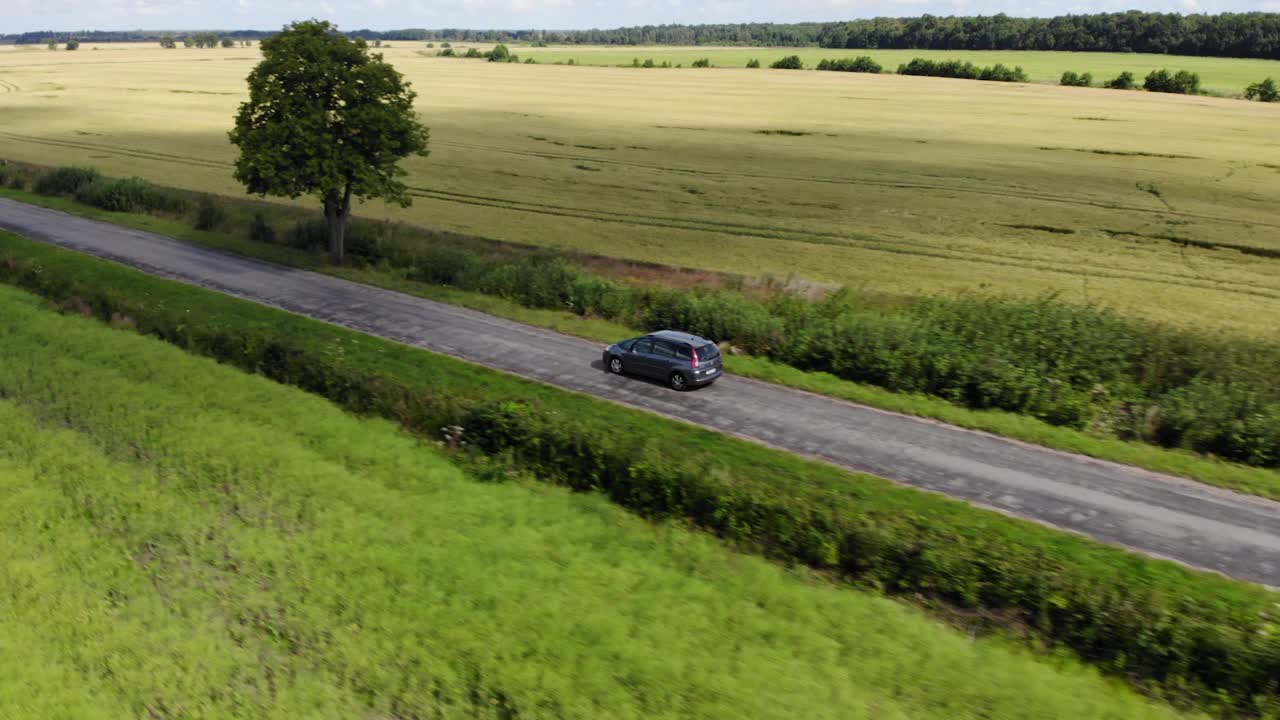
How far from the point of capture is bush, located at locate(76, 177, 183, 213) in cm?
5000

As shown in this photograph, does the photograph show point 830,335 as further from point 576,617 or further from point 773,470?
point 576,617

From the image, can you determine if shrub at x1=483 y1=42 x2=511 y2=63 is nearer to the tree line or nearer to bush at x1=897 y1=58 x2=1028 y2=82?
the tree line

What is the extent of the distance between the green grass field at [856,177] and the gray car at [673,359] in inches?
527

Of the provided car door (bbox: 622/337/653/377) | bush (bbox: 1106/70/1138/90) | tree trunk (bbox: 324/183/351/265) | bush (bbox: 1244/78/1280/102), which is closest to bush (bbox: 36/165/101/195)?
tree trunk (bbox: 324/183/351/265)

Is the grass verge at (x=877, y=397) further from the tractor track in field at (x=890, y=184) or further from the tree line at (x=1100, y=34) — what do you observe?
the tree line at (x=1100, y=34)

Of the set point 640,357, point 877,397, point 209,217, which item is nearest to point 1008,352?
point 877,397

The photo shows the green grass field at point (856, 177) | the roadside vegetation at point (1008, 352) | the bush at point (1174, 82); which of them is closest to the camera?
the roadside vegetation at point (1008, 352)

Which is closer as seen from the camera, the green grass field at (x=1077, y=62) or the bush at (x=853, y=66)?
the green grass field at (x=1077, y=62)

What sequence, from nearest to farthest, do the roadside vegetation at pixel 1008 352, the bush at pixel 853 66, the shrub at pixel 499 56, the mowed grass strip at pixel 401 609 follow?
1. the mowed grass strip at pixel 401 609
2. the roadside vegetation at pixel 1008 352
3. the bush at pixel 853 66
4. the shrub at pixel 499 56

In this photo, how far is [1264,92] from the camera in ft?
307

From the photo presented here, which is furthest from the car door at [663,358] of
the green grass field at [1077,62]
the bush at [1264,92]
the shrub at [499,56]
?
the shrub at [499,56]

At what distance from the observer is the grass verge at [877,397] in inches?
827

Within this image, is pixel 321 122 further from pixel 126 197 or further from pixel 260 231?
pixel 126 197

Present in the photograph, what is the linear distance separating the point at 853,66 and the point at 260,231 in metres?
120
